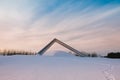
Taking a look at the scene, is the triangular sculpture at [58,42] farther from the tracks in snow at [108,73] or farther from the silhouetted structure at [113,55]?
the tracks in snow at [108,73]

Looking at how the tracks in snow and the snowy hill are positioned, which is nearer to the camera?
the snowy hill

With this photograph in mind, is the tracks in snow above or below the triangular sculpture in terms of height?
below

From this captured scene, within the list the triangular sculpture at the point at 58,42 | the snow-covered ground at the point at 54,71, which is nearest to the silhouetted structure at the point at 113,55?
the triangular sculpture at the point at 58,42

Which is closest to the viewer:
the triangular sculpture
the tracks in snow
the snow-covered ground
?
the snow-covered ground

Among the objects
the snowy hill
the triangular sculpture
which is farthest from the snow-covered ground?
the triangular sculpture

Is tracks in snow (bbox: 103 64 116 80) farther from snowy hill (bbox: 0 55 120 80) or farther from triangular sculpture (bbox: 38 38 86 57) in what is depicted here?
triangular sculpture (bbox: 38 38 86 57)

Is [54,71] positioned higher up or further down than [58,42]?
further down

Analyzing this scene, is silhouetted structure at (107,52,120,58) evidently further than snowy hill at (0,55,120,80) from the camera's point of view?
Yes

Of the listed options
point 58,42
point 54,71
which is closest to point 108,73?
point 54,71

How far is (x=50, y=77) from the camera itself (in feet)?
30.2

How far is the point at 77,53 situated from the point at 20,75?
604 inches

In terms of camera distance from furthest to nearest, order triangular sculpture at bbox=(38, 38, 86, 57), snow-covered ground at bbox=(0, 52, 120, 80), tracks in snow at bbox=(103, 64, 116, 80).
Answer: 1. triangular sculpture at bbox=(38, 38, 86, 57)
2. tracks in snow at bbox=(103, 64, 116, 80)
3. snow-covered ground at bbox=(0, 52, 120, 80)

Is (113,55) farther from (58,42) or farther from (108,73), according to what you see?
(108,73)

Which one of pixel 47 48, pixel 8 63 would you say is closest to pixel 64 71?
pixel 8 63
